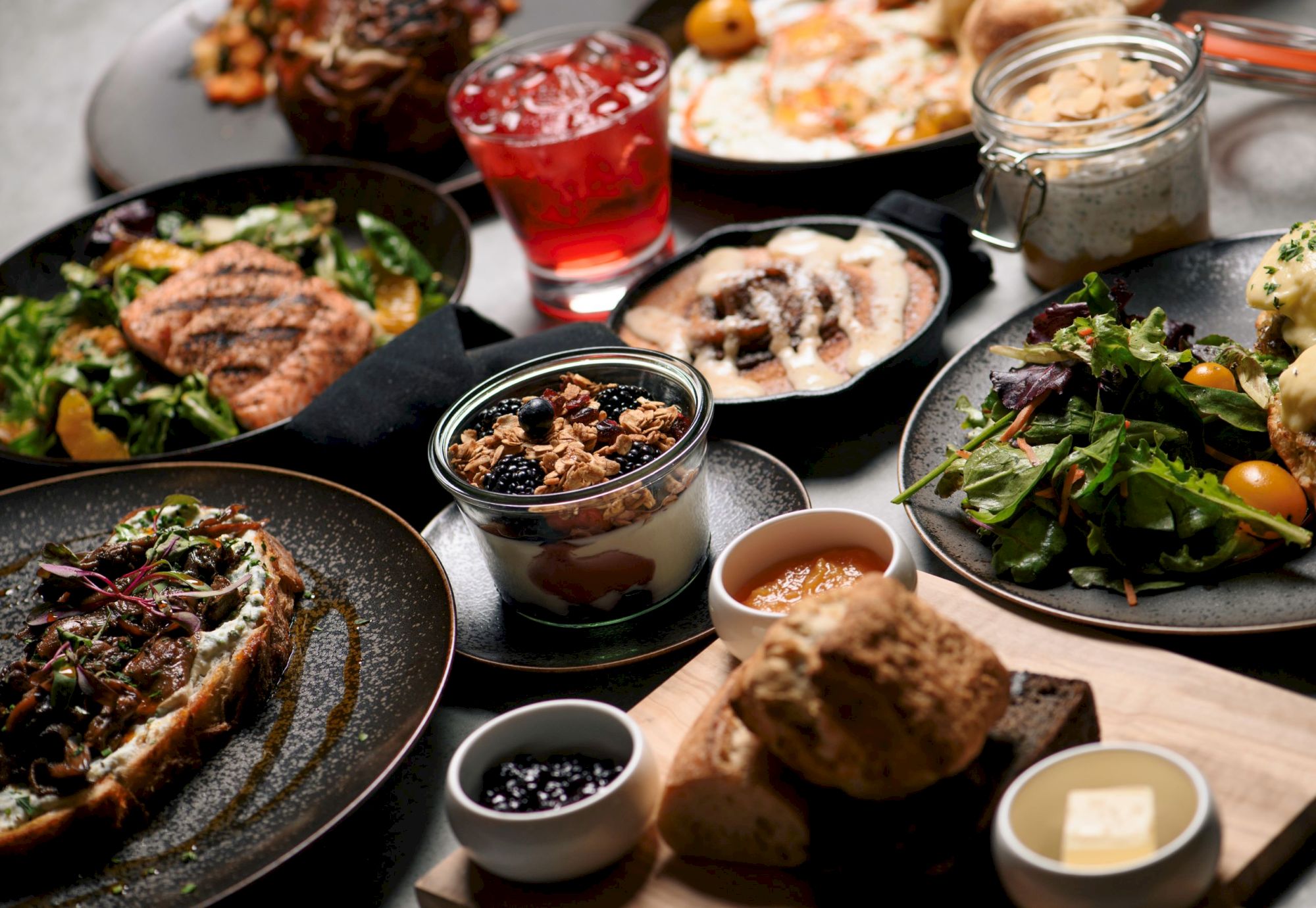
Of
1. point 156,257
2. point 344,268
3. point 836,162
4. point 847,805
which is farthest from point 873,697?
point 156,257

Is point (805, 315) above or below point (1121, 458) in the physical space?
below

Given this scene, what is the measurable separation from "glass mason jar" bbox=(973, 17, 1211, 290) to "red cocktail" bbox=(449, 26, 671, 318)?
2.55 feet

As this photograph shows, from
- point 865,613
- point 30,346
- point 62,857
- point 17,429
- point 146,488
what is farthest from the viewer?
point 30,346

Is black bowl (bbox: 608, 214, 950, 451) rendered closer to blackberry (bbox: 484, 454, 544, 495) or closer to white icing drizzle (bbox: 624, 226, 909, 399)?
white icing drizzle (bbox: 624, 226, 909, 399)

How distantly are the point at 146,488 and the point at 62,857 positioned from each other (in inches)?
35.2

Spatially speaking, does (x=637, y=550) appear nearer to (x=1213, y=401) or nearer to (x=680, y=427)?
(x=680, y=427)

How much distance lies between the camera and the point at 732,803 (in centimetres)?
142

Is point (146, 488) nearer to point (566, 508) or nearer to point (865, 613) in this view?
point (566, 508)

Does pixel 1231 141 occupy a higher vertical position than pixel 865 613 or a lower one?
lower

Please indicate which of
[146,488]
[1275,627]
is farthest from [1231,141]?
[146,488]

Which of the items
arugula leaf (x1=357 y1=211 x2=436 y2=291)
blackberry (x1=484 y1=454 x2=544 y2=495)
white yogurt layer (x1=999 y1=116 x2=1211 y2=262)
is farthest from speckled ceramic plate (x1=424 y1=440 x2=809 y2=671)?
arugula leaf (x1=357 y1=211 x2=436 y2=291)

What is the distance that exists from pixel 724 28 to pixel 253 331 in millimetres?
1676

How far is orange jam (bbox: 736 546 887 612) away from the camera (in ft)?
5.75

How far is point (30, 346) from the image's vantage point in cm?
300
